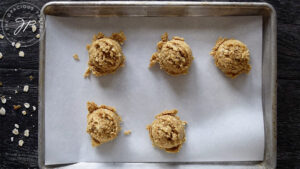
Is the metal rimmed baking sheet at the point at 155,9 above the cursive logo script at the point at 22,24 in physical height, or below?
above

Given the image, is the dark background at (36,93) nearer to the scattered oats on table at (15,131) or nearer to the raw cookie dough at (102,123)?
the scattered oats on table at (15,131)

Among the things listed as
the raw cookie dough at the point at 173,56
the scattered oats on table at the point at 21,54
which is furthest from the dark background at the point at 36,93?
the raw cookie dough at the point at 173,56

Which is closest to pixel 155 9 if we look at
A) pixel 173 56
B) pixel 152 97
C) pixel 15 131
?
pixel 173 56

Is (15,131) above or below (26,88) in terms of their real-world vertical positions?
below

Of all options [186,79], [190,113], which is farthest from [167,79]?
[190,113]

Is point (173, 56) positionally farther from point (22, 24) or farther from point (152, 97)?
point (22, 24)

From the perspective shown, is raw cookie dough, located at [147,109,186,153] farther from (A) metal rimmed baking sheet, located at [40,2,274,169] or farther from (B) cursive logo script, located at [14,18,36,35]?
(B) cursive logo script, located at [14,18,36,35]
